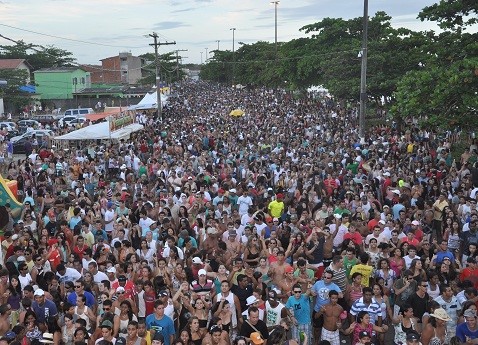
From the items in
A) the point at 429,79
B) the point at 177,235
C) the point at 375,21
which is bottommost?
the point at 177,235

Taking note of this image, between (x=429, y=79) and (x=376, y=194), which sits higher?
(x=429, y=79)

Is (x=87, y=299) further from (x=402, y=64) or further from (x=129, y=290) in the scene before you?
(x=402, y=64)

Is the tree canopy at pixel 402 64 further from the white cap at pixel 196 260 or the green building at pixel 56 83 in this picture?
the green building at pixel 56 83

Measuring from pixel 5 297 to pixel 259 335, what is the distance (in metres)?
3.37

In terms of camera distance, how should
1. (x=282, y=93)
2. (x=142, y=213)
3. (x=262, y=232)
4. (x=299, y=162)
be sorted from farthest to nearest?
(x=282, y=93) → (x=299, y=162) → (x=142, y=213) → (x=262, y=232)

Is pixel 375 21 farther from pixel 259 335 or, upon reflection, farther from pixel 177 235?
pixel 259 335

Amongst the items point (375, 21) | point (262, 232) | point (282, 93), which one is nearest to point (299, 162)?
point (262, 232)

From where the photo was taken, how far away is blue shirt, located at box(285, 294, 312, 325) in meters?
7.23

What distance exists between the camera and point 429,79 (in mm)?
14375

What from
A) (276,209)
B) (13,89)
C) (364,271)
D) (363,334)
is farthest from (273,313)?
(13,89)

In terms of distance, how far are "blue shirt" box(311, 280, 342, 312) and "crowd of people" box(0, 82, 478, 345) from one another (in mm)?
19

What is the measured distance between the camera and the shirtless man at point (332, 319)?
7242 millimetres

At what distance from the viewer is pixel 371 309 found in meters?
7.24

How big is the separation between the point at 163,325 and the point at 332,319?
82.2 inches
